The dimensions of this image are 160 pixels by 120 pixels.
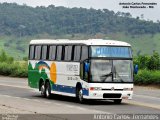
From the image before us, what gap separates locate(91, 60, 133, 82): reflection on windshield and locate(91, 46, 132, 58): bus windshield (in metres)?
0.27

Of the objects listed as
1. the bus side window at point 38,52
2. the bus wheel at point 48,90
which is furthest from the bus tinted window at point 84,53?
the bus side window at point 38,52

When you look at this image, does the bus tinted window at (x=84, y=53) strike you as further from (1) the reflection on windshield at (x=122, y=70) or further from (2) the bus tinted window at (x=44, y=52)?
(2) the bus tinted window at (x=44, y=52)

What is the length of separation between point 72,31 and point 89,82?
4558 inches

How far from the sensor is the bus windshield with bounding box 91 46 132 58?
2688 centimetres

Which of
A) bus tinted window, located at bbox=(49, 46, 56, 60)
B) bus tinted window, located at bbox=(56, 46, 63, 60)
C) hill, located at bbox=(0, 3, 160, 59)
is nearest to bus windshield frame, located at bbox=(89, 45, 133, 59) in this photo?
bus tinted window, located at bbox=(56, 46, 63, 60)

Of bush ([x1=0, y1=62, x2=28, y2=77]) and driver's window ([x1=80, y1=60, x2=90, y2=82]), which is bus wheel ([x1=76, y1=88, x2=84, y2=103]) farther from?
bush ([x1=0, y1=62, x2=28, y2=77])

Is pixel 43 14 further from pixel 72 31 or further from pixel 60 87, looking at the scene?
pixel 60 87

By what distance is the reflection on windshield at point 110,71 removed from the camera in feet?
86.8

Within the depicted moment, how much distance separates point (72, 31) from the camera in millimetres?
142000

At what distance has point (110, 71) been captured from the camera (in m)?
26.6

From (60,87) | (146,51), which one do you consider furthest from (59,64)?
(146,51)

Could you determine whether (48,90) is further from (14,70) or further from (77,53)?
(14,70)

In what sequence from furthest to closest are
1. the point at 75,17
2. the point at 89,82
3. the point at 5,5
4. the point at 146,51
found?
1. the point at 5,5
2. the point at 75,17
3. the point at 146,51
4. the point at 89,82

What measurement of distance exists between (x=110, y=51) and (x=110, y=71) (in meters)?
0.94
